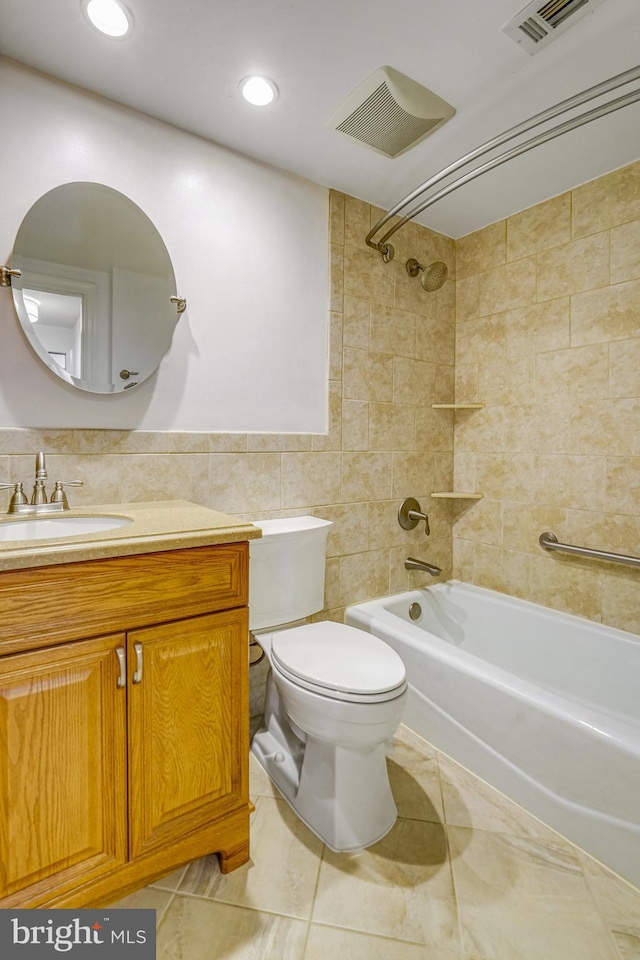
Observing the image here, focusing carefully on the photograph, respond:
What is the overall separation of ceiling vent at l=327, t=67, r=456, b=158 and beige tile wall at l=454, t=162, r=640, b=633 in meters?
0.83

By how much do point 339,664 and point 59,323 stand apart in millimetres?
1341

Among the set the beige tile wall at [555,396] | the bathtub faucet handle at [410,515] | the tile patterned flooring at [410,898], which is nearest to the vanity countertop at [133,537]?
the tile patterned flooring at [410,898]

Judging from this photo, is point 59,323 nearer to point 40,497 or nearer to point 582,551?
point 40,497

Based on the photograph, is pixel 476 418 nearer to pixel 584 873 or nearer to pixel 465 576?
pixel 465 576

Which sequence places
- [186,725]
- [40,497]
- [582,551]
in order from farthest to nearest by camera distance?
[582,551] < [40,497] < [186,725]

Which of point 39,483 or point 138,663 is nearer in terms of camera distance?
point 138,663

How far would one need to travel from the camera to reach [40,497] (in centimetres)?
133

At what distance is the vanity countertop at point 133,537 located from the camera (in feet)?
2.99

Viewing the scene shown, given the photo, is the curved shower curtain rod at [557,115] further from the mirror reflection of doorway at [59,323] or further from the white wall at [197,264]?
the mirror reflection of doorway at [59,323]

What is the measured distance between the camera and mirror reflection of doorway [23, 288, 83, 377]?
4.52 feet

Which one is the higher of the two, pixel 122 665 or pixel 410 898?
pixel 122 665

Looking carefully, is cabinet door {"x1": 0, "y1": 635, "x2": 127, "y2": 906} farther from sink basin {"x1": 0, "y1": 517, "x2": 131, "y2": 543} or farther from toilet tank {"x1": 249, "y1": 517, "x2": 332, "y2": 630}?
toilet tank {"x1": 249, "y1": 517, "x2": 332, "y2": 630}

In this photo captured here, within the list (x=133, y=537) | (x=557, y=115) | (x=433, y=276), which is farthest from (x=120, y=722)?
(x=433, y=276)

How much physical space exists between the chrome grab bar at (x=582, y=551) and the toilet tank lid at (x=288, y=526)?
106 centimetres
